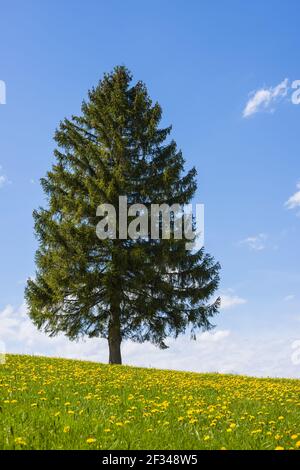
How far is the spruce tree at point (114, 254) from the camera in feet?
76.3

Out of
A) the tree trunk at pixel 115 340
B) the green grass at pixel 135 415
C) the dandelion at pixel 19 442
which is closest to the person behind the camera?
the dandelion at pixel 19 442

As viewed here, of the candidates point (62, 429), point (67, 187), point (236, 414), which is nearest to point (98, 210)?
point (67, 187)

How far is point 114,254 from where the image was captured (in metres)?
23.2

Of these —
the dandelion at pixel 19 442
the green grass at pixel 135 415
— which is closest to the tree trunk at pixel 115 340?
the green grass at pixel 135 415

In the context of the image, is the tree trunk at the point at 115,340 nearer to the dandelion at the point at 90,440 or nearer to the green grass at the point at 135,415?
Result: the green grass at the point at 135,415

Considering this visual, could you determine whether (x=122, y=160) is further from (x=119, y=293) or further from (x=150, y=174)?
(x=119, y=293)

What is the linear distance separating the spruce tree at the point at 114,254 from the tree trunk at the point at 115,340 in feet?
0.15

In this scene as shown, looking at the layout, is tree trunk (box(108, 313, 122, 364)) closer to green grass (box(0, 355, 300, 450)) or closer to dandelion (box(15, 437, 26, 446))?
green grass (box(0, 355, 300, 450))

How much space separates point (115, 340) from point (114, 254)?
3870 mm

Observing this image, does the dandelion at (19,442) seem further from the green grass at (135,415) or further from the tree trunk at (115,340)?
the tree trunk at (115,340)

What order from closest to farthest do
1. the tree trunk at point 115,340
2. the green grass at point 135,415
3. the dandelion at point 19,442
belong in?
the dandelion at point 19,442, the green grass at point 135,415, the tree trunk at point 115,340

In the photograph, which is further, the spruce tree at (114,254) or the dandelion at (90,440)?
the spruce tree at (114,254)

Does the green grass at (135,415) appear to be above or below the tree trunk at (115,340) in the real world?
below

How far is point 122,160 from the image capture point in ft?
84.3
